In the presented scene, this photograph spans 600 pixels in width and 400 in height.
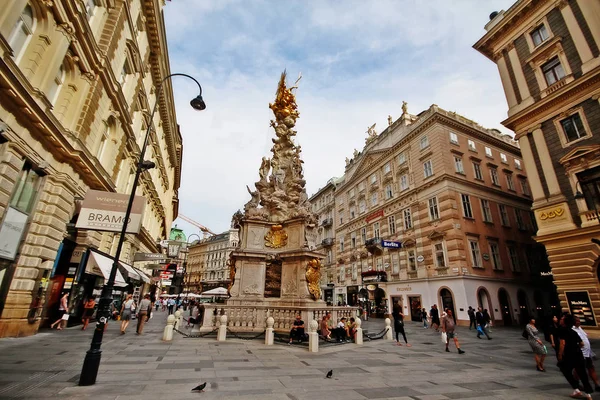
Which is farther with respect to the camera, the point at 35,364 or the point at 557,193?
the point at 557,193

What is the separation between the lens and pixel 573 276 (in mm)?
16375

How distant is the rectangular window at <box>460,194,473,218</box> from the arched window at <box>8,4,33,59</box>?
3097cm

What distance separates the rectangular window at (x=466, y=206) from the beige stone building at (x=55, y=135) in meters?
27.5

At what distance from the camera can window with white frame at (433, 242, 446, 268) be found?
86.5ft

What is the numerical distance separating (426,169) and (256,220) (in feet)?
72.5

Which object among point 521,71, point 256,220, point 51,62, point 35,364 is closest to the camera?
point 35,364

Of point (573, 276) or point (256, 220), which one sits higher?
point (256, 220)

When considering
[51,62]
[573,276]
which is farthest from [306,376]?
[573,276]

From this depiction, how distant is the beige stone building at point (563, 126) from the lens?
1614 centimetres

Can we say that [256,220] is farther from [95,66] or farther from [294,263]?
[95,66]

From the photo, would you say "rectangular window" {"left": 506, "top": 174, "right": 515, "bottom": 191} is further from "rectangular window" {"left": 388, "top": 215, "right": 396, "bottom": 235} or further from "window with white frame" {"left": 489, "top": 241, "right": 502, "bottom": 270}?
"rectangular window" {"left": 388, "top": 215, "right": 396, "bottom": 235}

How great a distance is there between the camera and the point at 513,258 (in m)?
28.2

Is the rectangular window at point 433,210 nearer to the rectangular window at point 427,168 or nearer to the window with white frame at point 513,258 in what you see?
the rectangular window at point 427,168

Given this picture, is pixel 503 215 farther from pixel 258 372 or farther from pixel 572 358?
pixel 258 372
